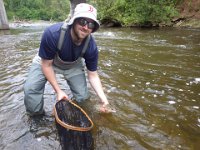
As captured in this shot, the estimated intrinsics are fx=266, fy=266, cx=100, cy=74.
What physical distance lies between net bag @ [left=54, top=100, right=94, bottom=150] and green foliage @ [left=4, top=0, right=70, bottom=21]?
260 feet

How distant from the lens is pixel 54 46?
3.71 m

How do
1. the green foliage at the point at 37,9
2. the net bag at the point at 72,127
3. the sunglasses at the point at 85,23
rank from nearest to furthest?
the net bag at the point at 72,127 → the sunglasses at the point at 85,23 → the green foliage at the point at 37,9

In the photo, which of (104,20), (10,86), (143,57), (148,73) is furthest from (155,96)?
(104,20)

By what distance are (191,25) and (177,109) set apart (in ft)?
53.5

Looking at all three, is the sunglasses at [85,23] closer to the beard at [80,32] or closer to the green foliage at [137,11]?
the beard at [80,32]

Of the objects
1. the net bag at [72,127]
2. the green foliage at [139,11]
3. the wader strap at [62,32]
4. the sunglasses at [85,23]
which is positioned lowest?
the green foliage at [139,11]

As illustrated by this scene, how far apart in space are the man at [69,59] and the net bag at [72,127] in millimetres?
201

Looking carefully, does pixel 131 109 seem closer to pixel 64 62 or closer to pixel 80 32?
pixel 64 62

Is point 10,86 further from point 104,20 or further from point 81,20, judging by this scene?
point 104,20

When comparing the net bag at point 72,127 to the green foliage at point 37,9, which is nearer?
the net bag at point 72,127

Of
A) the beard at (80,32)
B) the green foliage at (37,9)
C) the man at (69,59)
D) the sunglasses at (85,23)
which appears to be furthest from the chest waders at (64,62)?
the green foliage at (37,9)

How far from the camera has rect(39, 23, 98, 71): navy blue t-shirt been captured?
12.0 feet

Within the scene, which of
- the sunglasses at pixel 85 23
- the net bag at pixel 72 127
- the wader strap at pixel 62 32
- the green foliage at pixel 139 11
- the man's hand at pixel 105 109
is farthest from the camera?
the green foliage at pixel 139 11

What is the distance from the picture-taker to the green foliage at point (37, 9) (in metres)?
83.3
